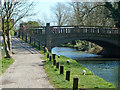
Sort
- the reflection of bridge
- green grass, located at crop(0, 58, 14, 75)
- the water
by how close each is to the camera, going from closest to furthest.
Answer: green grass, located at crop(0, 58, 14, 75) < the water < the reflection of bridge

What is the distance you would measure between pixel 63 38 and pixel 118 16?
9.93 metres

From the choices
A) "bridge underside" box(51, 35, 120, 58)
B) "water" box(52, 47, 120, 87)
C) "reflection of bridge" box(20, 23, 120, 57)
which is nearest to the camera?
"water" box(52, 47, 120, 87)

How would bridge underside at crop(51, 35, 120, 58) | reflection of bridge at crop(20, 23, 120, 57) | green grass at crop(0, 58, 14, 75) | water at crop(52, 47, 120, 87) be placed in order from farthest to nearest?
bridge underside at crop(51, 35, 120, 58) < reflection of bridge at crop(20, 23, 120, 57) < water at crop(52, 47, 120, 87) < green grass at crop(0, 58, 14, 75)

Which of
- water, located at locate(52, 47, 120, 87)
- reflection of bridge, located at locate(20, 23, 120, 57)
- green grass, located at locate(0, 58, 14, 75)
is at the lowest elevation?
water, located at locate(52, 47, 120, 87)

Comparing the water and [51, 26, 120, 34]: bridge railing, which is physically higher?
[51, 26, 120, 34]: bridge railing

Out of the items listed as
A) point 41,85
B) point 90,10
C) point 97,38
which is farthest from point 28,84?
point 90,10

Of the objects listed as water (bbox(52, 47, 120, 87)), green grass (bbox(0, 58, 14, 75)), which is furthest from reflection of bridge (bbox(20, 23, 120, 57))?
green grass (bbox(0, 58, 14, 75))

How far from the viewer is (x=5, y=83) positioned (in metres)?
12.5

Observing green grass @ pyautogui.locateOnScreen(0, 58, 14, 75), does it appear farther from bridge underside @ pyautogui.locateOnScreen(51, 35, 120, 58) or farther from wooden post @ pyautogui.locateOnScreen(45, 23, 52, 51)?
bridge underside @ pyautogui.locateOnScreen(51, 35, 120, 58)

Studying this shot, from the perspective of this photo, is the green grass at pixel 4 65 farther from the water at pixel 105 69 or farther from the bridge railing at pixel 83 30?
the bridge railing at pixel 83 30

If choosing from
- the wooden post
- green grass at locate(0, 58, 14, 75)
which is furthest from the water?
the wooden post

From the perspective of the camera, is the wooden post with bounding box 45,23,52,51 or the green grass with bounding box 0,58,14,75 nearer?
the green grass with bounding box 0,58,14,75

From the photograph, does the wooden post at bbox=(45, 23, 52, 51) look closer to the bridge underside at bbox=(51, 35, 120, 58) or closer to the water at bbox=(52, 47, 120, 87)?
the bridge underside at bbox=(51, 35, 120, 58)

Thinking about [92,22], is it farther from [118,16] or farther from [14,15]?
[14,15]
